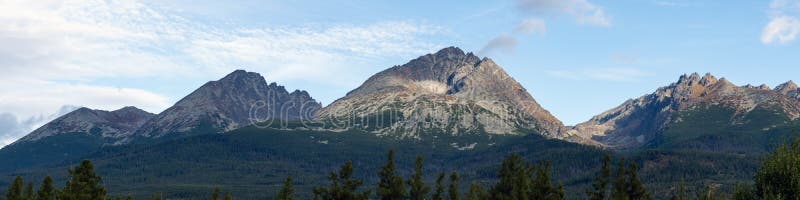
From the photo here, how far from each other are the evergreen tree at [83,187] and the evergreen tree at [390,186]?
33930 mm

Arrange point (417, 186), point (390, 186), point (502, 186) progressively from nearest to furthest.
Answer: point (390, 186) → point (417, 186) → point (502, 186)

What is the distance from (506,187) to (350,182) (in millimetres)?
20728

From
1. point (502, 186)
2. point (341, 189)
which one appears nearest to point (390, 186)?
point (341, 189)

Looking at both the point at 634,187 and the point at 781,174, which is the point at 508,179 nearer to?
the point at 634,187

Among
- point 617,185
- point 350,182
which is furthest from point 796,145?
point 350,182

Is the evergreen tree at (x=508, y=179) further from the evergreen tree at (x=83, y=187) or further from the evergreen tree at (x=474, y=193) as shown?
the evergreen tree at (x=83, y=187)

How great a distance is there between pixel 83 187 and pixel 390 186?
3654 centimetres

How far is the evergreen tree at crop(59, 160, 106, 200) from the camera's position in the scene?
8844 cm

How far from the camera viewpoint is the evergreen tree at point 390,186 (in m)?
83.7

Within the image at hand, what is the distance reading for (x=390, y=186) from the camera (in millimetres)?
84562

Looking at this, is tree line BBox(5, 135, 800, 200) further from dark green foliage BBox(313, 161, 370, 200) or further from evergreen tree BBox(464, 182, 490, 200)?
evergreen tree BBox(464, 182, 490, 200)

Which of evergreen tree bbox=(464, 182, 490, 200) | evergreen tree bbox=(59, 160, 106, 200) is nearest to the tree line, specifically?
evergreen tree bbox=(59, 160, 106, 200)

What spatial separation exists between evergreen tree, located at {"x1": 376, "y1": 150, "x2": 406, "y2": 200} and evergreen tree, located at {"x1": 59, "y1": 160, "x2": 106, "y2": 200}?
33.9 m

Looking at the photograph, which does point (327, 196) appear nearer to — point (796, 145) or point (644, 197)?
point (644, 197)
